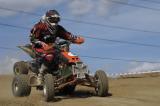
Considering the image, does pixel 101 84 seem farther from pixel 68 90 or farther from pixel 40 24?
pixel 40 24

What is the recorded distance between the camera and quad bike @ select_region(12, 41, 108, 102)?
13.4m

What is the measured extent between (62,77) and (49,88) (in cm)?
68

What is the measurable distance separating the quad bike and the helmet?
0.55 m

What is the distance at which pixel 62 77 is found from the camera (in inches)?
535

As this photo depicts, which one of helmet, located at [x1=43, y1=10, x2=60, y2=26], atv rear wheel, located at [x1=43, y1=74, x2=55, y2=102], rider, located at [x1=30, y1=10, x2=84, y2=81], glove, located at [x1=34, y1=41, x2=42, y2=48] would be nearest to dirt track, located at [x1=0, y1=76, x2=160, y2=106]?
atv rear wheel, located at [x1=43, y1=74, x2=55, y2=102]

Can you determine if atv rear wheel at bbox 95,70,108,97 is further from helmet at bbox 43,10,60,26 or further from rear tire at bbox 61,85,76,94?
helmet at bbox 43,10,60,26

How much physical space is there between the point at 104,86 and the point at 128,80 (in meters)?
4.34

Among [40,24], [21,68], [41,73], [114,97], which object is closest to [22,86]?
[41,73]

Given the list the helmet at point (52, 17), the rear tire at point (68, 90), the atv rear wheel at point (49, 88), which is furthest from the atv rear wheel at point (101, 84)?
the helmet at point (52, 17)

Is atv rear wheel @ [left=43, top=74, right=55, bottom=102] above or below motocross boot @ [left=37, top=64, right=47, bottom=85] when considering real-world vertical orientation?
below

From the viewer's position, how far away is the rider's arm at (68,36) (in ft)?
48.2

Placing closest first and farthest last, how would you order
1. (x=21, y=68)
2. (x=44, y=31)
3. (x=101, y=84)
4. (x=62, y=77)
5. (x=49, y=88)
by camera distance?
(x=49, y=88) < (x=62, y=77) < (x=101, y=84) < (x=44, y=31) < (x=21, y=68)

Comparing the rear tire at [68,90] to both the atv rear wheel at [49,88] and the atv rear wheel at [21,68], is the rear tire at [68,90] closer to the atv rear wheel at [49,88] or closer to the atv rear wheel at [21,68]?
the atv rear wheel at [21,68]

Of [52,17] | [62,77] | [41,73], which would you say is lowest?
[62,77]
